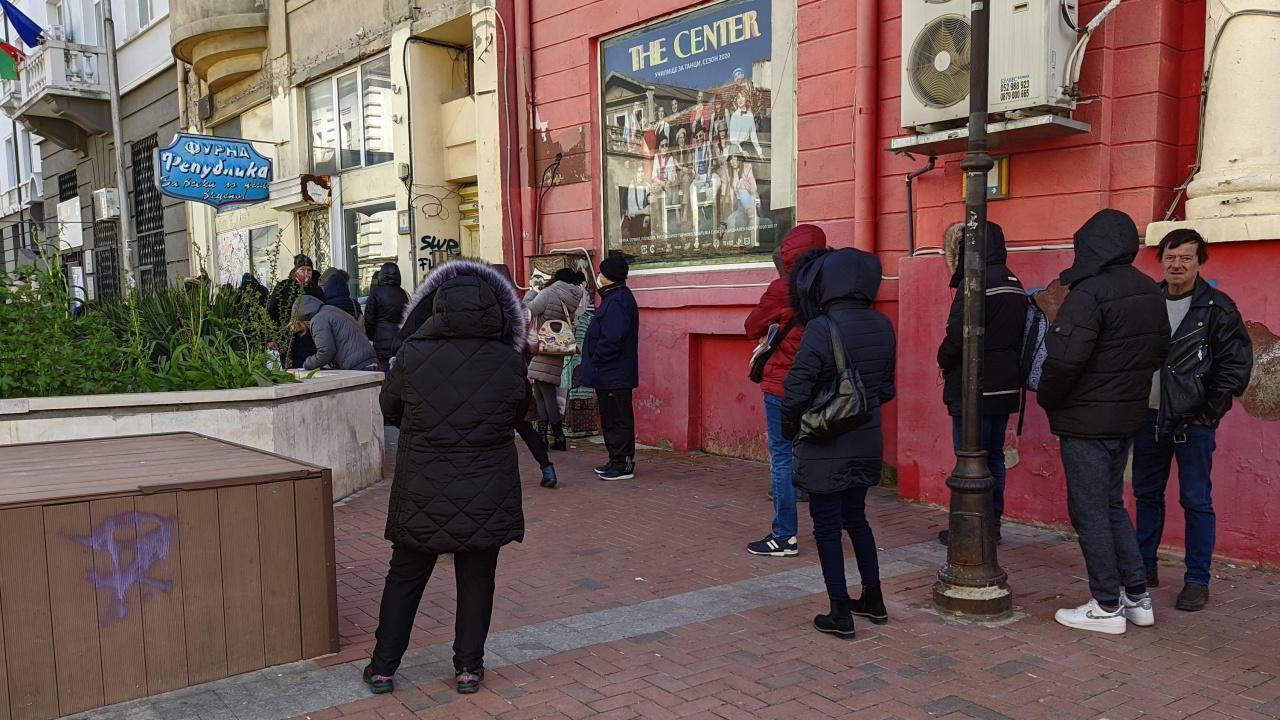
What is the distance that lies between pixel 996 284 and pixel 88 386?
18.6 ft

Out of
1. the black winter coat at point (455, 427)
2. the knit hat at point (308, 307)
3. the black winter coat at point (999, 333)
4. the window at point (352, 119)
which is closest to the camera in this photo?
the black winter coat at point (455, 427)

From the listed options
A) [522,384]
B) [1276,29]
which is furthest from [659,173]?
[522,384]

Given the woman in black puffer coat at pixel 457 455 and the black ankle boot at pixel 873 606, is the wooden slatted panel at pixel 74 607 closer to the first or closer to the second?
the woman in black puffer coat at pixel 457 455

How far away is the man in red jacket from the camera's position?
559 centimetres

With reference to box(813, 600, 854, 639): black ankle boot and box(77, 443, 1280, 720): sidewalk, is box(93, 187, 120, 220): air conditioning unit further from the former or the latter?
box(813, 600, 854, 639): black ankle boot

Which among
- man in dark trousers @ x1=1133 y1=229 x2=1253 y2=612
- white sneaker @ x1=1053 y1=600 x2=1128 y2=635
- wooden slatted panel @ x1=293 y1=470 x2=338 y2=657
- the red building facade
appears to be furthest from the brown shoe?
wooden slatted panel @ x1=293 y1=470 x2=338 y2=657

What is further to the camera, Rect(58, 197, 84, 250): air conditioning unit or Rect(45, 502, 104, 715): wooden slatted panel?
Rect(58, 197, 84, 250): air conditioning unit

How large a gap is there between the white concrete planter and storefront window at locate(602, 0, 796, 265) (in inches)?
134

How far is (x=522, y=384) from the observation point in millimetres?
3936

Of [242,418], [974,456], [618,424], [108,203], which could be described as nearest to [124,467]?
[242,418]

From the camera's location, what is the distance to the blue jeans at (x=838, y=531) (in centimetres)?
446

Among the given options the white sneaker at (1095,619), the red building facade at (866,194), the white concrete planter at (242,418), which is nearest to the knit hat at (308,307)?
the white concrete planter at (242,418)

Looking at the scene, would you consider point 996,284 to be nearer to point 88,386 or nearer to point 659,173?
point 659,173

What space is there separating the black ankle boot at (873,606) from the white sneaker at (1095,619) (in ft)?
2.70
